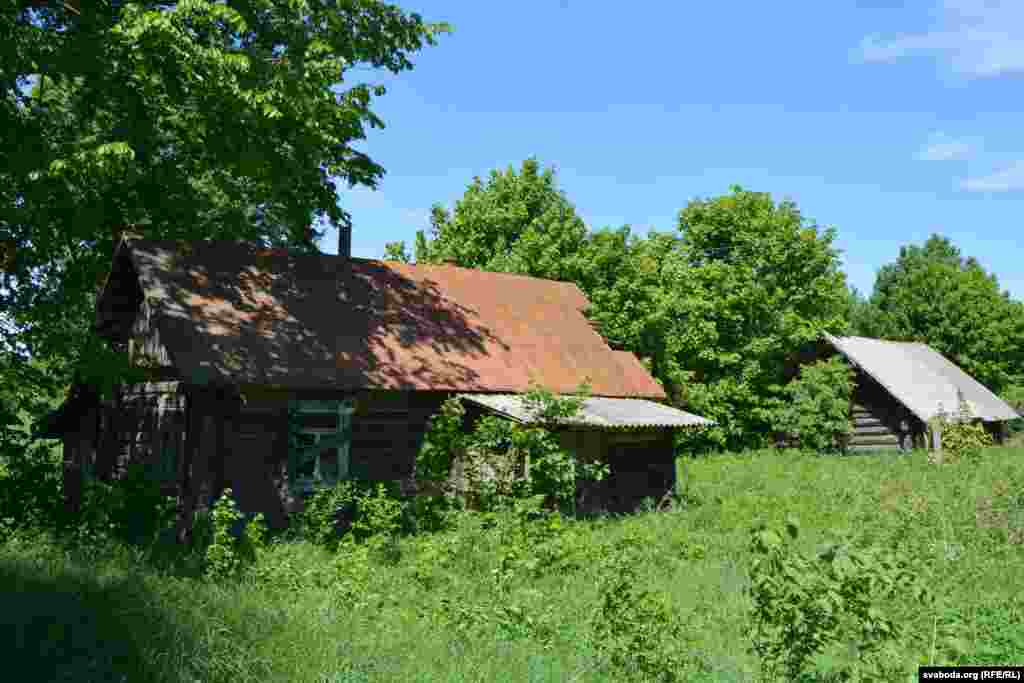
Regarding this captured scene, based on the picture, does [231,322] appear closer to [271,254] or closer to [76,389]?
[271,254]

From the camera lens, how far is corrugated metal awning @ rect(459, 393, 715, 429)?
1631 cm

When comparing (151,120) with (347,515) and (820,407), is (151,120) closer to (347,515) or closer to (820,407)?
(347,515)

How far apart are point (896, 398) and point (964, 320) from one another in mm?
21608

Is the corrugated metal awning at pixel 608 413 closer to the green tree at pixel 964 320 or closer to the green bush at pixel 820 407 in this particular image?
the green bush at pixel 820 407

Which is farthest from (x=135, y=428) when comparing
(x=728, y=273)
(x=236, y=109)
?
(x=728, y=273)

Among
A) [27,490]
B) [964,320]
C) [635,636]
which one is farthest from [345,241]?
[964,320]

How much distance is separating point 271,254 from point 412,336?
3.95 m

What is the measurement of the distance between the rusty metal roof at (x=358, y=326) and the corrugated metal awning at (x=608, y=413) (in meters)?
0.53

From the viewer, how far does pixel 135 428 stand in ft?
54.9

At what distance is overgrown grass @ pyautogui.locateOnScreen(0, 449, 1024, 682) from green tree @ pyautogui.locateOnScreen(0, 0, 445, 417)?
436 centimetres

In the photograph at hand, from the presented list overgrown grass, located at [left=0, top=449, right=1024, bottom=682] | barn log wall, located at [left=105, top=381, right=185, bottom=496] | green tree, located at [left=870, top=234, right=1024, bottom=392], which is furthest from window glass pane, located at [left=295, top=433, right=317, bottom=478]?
green tree, located at [left=870, top=234, right=1024, bottom=392]

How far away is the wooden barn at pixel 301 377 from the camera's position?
14898 mm

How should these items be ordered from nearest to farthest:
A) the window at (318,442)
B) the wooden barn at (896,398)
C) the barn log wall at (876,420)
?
the window at (318,442) < the wooden barn at (896,398) < the barn log wall at (876,420)

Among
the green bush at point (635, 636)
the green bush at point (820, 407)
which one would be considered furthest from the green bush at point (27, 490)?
the green bush at point (820, 407)
